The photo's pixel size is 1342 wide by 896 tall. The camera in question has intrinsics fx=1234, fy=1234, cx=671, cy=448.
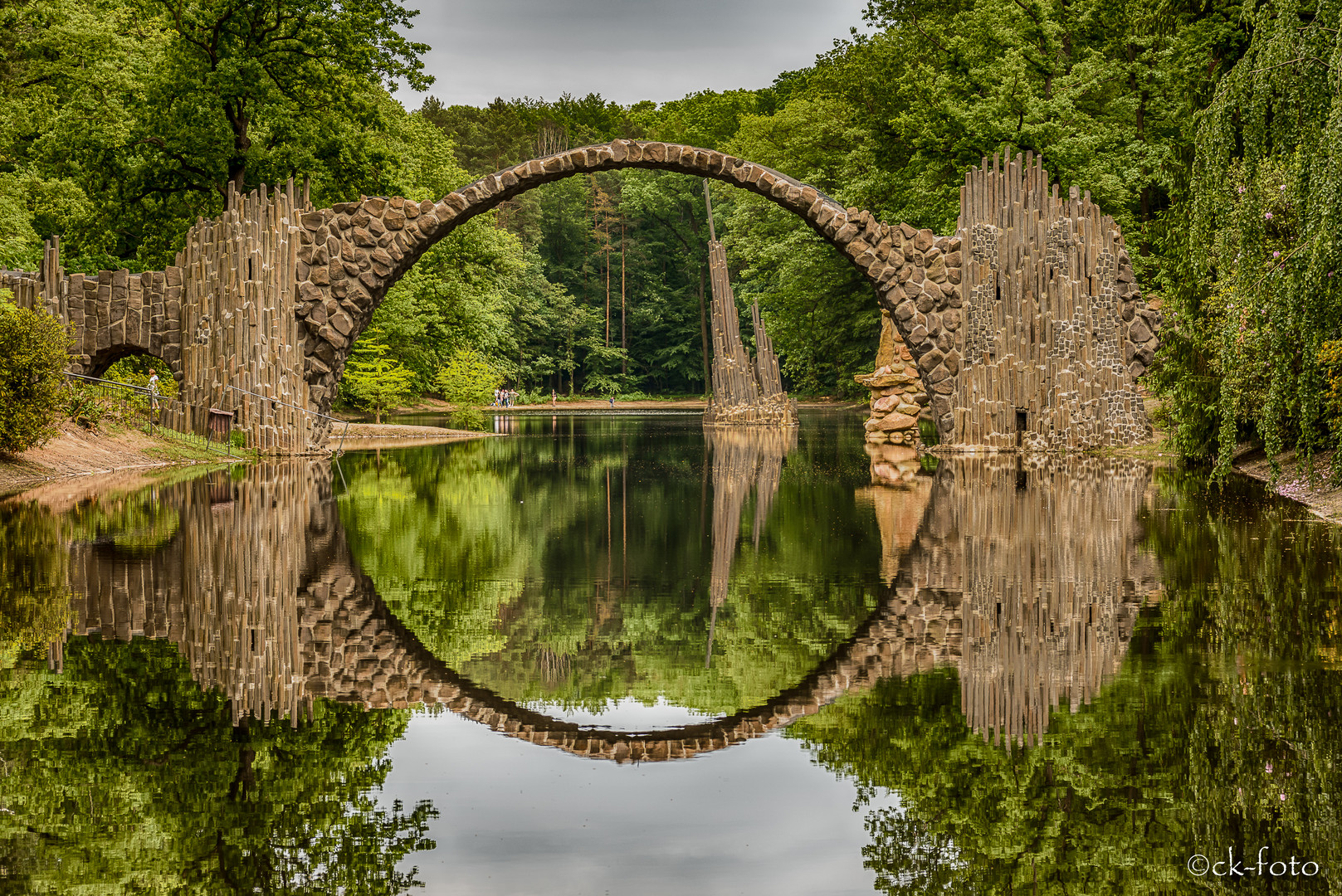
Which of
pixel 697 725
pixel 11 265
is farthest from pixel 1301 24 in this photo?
pixel 11 265

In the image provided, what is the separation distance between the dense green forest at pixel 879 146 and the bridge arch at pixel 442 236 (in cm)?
373

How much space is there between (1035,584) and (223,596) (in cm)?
558

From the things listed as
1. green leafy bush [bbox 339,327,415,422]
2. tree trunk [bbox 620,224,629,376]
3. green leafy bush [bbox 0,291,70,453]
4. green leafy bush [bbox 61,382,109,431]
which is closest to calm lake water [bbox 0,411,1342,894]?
green leafy bush [bbox 0,291,70,453]

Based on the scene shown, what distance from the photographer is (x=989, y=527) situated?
1182 cm

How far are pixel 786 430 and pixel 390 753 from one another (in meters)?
31.7

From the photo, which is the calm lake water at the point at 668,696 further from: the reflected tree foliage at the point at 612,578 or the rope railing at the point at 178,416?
the rope railing at the point at 178,416

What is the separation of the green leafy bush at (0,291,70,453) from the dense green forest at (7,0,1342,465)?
8.31 meters

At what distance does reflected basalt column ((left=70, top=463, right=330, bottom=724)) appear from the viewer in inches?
246

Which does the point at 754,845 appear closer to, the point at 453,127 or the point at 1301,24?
the point at 1301,24

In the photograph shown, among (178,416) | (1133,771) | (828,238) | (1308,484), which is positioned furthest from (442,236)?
(1133,771)

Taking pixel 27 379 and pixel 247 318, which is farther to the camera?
pixel 247 318

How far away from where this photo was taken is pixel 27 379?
16.4 meters

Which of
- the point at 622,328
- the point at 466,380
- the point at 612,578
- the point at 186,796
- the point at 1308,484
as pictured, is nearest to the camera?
the point at 186,796

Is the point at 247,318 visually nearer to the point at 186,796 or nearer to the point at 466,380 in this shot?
the point at 186,796
